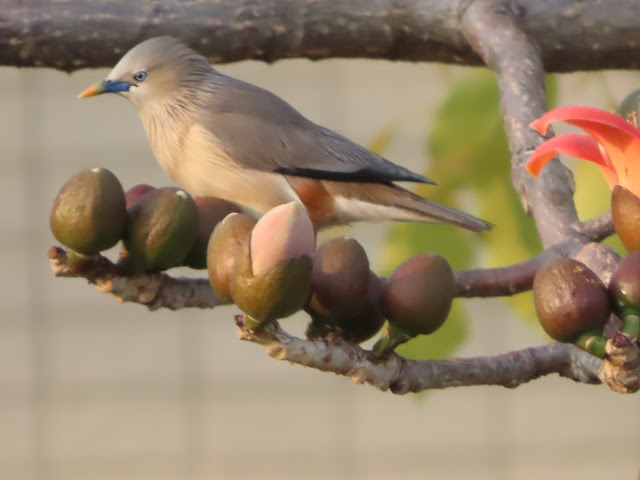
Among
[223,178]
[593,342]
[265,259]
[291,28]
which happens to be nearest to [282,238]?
[265,259]

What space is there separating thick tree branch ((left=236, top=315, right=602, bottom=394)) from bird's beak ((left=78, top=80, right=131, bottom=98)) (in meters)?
0.31

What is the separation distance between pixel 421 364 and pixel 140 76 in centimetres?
33

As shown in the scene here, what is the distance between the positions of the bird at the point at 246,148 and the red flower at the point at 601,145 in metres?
0.22

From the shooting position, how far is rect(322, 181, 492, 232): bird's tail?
665mm

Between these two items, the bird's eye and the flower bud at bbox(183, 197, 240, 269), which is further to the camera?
the bird's eye

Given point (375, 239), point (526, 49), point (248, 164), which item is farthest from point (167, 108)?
point (375, 239)

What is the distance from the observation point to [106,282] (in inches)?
15.9

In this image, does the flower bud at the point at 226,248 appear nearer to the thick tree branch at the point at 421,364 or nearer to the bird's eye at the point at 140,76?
the thick tree branch at the point at 421,364

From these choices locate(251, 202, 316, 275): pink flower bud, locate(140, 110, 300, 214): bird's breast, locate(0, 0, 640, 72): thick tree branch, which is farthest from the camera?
locate(0, 0, 640, 72): thick tree branch

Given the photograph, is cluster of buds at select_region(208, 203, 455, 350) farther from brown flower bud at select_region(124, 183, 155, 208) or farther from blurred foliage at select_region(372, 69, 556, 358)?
blurred foliage at select_region(372, 69, 556, 358)

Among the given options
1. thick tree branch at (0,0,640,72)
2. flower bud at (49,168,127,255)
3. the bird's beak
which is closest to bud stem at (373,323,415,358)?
flower bud at (49,168,127,255)

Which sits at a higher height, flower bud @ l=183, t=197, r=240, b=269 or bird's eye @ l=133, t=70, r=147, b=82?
bird's eye @ l=133, t=70, r=147, b=82

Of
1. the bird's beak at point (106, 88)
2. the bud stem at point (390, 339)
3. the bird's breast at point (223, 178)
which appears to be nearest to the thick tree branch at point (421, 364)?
the bud stem at point (390, 339)

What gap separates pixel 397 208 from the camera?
72 centimetres
